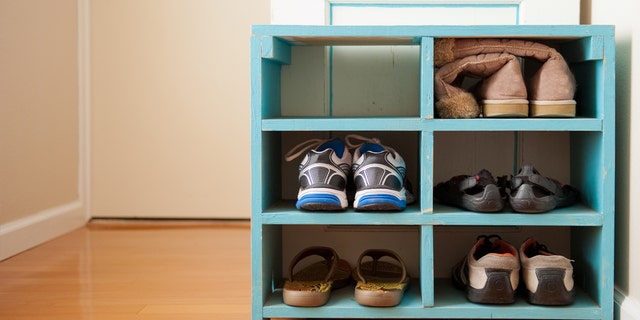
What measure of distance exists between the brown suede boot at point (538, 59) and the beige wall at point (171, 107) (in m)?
1.64

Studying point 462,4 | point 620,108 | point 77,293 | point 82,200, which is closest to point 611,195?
point 620,108

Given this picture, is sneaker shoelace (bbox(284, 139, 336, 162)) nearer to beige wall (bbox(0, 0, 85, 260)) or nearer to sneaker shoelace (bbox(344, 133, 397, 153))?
sneaker shoelace (bbox(344, 133, 397, 153))

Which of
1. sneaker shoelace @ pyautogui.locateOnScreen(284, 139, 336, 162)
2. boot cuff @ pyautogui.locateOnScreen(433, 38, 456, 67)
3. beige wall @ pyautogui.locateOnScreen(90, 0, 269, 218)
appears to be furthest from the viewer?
beige wall @ pyautogui.locateOnScreen(90, 0, 269, 218)

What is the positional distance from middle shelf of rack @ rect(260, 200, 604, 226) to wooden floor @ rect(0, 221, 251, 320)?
0.33 metres

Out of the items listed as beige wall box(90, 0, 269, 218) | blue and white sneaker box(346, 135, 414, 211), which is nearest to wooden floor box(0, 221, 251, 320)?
beige wall box(90, 0, 269, 218)

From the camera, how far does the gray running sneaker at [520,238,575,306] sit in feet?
5.44

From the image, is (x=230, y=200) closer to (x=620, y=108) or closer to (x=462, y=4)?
(x=462, y=4)

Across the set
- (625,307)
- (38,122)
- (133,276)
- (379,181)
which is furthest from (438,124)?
(38,122)

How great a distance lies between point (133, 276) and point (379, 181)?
98 cm

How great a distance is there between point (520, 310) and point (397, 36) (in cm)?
66

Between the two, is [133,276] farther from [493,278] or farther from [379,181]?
[493,278]

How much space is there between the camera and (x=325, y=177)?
1698mm

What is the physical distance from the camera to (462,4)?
195cm

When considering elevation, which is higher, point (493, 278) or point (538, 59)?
point (538, 59)
